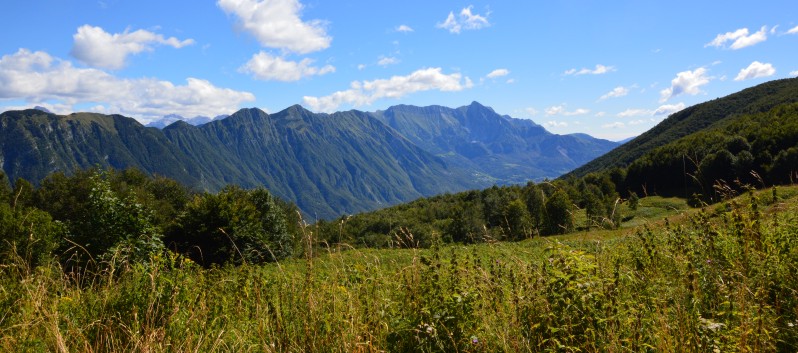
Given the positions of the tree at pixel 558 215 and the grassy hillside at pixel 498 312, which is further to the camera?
the tree at pixel 558 215

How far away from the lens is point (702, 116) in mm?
176375

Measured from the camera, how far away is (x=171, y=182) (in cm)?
6375

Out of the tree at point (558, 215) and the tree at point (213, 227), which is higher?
the tree at point (558, 215)

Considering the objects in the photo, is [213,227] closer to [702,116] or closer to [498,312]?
[498,312]

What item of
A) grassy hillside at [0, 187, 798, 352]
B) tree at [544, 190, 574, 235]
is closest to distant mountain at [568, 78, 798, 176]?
tree at [544, 190, 574, 235]

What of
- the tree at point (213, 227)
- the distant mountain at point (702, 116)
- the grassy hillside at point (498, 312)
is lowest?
the tree at point (213, 227)

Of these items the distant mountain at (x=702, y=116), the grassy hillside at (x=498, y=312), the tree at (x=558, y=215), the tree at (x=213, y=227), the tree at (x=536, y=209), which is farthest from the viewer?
the distant mountain at (x=702, y=116)

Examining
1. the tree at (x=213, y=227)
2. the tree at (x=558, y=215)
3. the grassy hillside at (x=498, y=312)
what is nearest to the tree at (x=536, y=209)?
the tree at (x=558, y=215)

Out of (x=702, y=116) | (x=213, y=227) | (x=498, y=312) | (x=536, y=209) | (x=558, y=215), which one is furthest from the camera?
(x=702, y=116)

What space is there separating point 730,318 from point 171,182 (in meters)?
72.0

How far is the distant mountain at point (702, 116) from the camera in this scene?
507ft

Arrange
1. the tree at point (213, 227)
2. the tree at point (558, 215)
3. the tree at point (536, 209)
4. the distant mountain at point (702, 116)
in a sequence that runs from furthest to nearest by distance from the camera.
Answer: the distant mountain at point (702, 116), the tree at point (213, 227), the tree at point (536, 209), the tree at point (558, 215)

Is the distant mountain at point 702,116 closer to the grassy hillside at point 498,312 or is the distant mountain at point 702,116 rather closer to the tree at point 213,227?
the tree at point 213,227

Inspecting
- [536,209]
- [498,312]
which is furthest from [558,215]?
[498,312]
